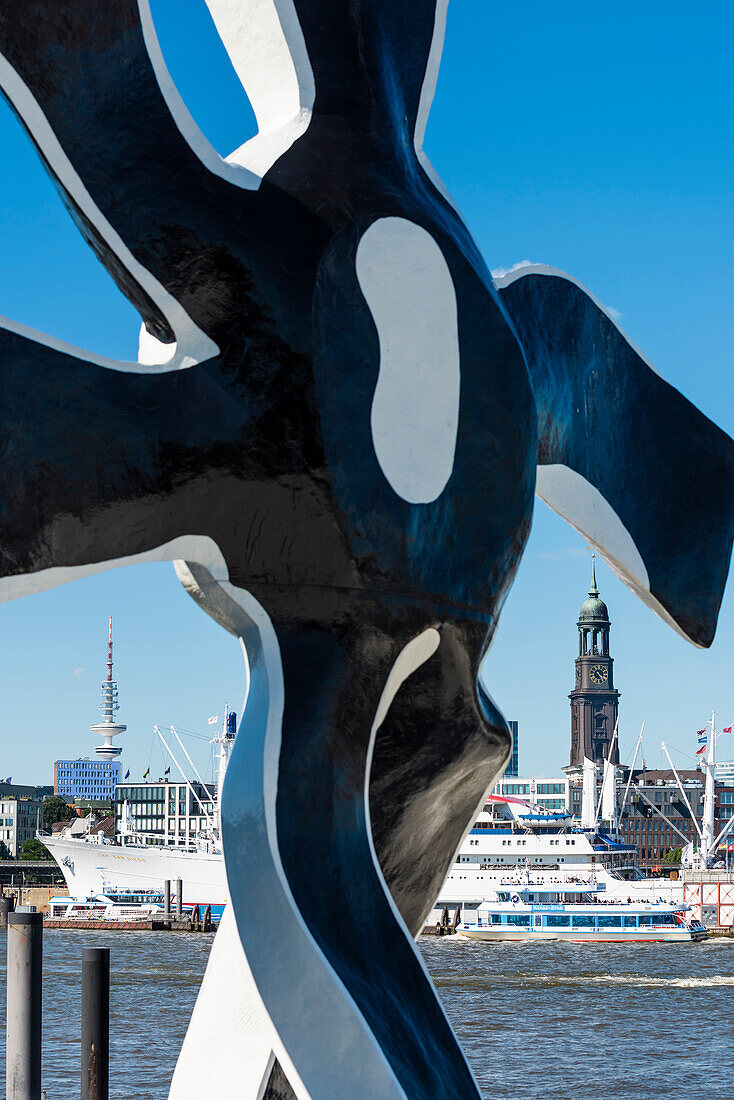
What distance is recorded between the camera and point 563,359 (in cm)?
701

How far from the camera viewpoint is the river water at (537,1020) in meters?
21.2

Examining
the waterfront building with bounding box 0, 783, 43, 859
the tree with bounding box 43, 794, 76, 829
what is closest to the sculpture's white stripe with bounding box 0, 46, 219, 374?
the tree with bounding box 43, 794, 76, 829

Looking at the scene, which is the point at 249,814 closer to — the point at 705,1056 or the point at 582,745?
the point at 705,1056

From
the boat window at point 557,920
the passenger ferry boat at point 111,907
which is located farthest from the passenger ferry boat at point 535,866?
the passenger ferry boat at point 111,907

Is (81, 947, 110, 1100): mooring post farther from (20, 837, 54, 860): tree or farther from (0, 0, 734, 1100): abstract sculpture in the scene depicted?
(20, 837, 54, 860): tree

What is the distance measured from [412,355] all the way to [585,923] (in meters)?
53.3

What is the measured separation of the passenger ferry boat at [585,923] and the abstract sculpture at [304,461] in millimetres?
51862

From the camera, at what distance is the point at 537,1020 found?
28.9 m

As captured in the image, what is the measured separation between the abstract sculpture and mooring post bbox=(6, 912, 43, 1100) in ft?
20.7

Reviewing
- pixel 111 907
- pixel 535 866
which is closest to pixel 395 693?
pixel 111 907

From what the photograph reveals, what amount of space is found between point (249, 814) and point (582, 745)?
15295cm

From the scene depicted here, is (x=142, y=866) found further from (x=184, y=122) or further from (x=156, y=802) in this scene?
(x=184, y=122)

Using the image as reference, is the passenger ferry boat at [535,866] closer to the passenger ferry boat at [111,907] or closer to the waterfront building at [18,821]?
the passenger ferry boat at [111,907]

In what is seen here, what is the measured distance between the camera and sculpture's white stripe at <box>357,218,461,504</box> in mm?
5551
